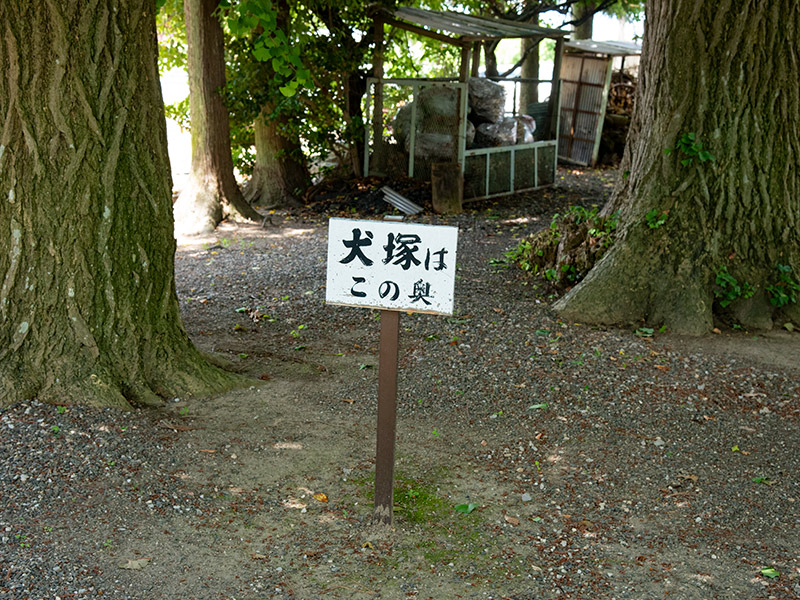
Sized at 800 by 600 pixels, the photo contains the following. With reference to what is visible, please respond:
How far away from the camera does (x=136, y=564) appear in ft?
11.1

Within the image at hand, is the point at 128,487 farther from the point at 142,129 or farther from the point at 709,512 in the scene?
the point at 709,512

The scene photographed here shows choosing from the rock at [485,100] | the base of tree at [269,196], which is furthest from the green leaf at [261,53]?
the rock at [485,100]

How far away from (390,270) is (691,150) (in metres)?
3.96

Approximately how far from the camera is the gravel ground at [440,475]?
3.43m

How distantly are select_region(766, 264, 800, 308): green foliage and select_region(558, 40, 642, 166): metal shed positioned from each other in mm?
11212

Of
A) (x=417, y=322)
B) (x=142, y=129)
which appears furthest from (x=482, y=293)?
(x=142, y=129)

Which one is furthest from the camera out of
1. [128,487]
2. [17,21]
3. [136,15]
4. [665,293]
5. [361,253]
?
[665,293]

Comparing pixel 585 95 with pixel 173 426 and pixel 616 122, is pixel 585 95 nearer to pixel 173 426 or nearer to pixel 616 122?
pixel 616 122

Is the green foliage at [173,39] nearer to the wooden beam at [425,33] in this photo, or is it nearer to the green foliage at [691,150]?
the wooden beam at [425,33]

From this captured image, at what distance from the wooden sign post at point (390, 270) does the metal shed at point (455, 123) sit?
8.55 m

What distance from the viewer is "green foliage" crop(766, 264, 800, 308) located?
21.5 ft

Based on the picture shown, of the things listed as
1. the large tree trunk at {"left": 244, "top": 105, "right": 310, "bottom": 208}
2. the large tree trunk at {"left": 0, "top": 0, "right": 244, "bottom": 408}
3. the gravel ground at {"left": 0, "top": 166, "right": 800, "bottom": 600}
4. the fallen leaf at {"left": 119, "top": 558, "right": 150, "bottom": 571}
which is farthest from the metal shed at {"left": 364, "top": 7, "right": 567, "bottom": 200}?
the fallen leaf at {"left": 119, "top": 558, "right": 150, "bottom": 571}

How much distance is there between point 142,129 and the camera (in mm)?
4613

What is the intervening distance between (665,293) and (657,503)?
2808mm
